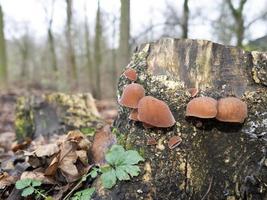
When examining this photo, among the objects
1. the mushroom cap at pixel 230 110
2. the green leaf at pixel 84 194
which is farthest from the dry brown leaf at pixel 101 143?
the mushroom cap at pixel 230 110

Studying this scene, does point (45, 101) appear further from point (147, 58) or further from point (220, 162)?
point (220, 162)

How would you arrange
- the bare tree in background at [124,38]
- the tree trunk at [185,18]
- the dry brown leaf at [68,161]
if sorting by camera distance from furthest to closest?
the tree trunk at [185,18], the bare tree in background at [124,38], the dry brown leaf at [68,161]

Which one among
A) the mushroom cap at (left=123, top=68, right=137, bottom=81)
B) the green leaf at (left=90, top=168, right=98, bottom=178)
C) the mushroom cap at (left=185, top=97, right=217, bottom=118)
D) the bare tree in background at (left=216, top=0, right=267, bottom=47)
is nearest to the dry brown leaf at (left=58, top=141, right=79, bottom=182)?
the green leaf at (left=90, top=168, right=98, bottom=178)

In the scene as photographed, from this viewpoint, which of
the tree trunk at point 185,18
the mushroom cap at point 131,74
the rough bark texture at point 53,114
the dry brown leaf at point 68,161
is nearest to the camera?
the dry brown leaf at point 68,161

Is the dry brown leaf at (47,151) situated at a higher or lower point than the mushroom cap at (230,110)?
lower

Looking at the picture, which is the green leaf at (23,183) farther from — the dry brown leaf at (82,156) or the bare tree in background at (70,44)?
the bare tree in background at (70,44)

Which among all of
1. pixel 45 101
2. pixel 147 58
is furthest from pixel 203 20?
pixel 147 58

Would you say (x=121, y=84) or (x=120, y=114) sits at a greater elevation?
(x=121, y=84)

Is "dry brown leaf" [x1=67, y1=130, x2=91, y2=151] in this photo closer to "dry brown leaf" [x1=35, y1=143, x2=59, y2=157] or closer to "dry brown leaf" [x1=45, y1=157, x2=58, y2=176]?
"dry brown leaf" [x1=35, y1=143, x2=59, y2=157]
